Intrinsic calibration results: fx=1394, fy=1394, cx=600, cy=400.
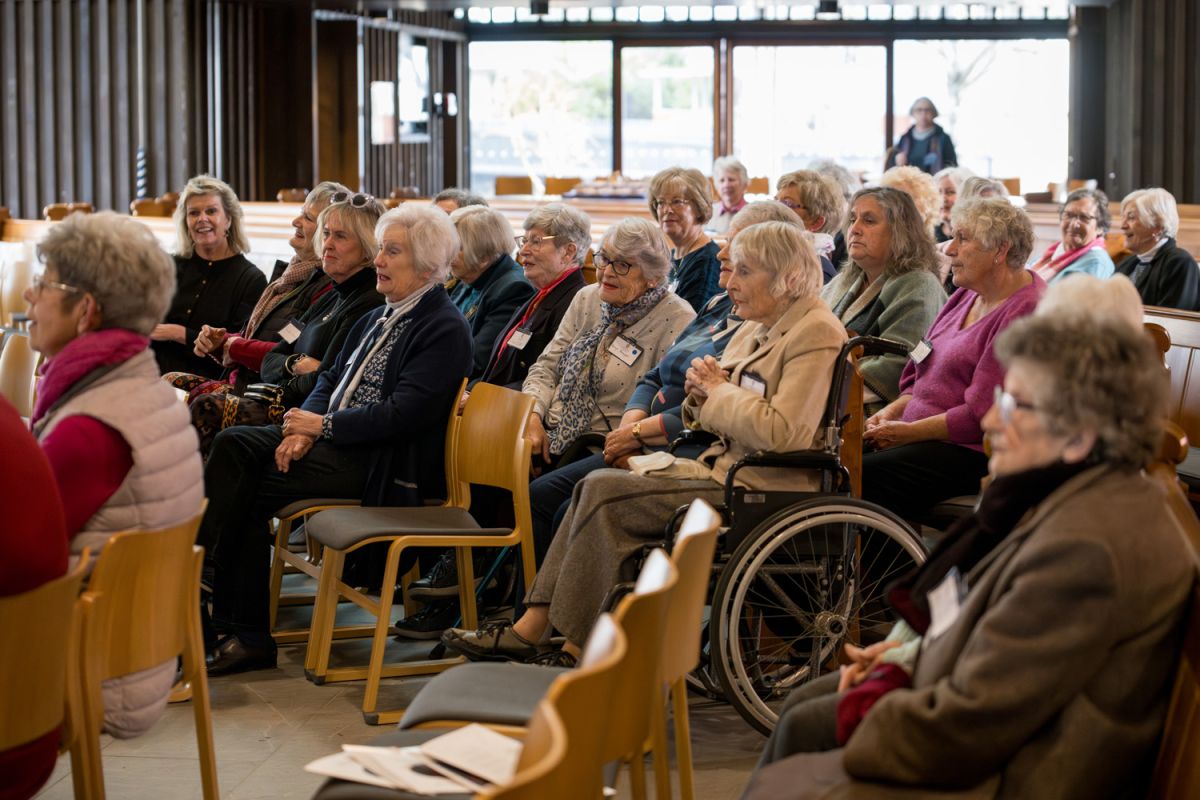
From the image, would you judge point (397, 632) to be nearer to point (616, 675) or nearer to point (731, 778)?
point (731, 778)

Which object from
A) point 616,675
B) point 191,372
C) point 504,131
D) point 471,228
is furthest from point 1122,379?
point 504,131

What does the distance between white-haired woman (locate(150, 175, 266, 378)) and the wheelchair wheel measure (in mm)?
2563

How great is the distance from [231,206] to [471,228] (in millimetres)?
1113

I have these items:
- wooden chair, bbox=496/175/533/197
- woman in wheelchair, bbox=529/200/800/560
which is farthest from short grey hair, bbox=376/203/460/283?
wooden chair, bbox=496/175/533/197

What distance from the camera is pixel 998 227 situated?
3.68 meters

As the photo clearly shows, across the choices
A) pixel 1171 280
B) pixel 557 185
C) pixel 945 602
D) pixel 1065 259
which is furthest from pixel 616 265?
pixel 557 185

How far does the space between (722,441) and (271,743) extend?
4.23 ft

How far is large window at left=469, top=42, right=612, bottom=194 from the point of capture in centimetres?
1586

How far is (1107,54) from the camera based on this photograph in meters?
13.4

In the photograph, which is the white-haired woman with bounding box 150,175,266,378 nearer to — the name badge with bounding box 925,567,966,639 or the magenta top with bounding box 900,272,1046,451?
the magenta top with bounding box 900,272,1046,451

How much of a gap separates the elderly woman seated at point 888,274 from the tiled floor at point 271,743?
1.21 m

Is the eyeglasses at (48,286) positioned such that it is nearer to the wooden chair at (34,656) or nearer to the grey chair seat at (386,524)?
the wooden chair at (34,656)

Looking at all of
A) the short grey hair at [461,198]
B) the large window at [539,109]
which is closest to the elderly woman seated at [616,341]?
the short grey hair at [461,198]

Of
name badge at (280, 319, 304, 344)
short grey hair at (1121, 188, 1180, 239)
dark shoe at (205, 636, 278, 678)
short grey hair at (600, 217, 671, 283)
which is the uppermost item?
short grey hair at (1121, 188, 1180, 239)
